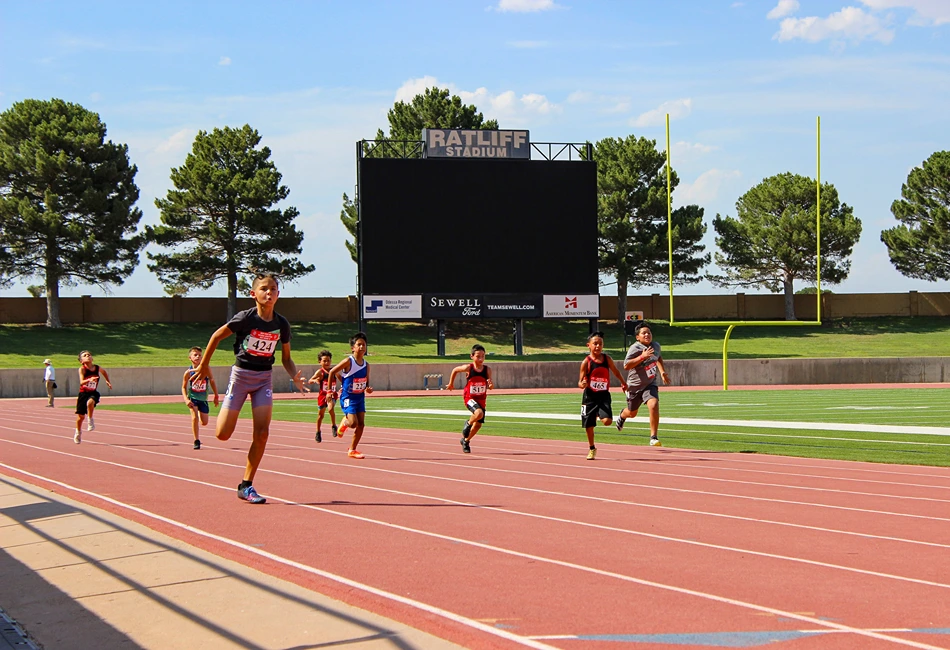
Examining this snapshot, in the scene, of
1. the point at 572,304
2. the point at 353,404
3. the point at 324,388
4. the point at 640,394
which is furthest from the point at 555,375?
the point at 353,404

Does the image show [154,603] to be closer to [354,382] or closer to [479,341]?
[354,382]

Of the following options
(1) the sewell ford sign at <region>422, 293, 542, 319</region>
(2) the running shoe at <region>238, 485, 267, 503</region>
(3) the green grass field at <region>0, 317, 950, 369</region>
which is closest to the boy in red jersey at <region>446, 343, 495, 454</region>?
(2) the running shoe at <region>238, 485, 267, 503</region>

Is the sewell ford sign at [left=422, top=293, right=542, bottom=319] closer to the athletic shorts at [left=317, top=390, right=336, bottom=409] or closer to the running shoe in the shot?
the athletic shorts at [left=317, top=390, right=336, bottom=409]

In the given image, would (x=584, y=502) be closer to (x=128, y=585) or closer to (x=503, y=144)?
(x=128, y=585)

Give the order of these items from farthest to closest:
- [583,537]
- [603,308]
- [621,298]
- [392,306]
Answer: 1. [603,308]
2. [621,298]
3. [392,306]
4. [583,537]

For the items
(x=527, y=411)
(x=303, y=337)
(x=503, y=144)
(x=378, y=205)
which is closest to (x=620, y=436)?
(x=527, y=411)

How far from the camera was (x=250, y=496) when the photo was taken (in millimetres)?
10719

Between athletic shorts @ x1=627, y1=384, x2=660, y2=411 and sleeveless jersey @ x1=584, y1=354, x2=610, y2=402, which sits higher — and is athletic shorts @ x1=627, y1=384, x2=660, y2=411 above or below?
below

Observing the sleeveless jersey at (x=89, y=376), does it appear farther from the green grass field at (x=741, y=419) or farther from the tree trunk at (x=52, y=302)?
the tree trunk at (x=52, y=302)

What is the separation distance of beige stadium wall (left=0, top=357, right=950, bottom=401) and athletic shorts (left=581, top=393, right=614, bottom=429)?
2988 cm

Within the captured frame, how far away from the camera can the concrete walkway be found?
5.61 metres

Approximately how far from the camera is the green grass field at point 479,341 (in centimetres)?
5866

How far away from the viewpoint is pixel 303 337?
219ft

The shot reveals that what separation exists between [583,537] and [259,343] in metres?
3.54
